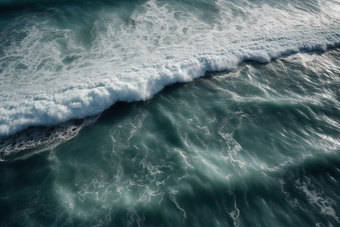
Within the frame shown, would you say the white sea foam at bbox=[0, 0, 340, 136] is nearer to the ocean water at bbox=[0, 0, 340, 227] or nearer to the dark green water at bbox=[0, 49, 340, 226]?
the ocean water at bbox=[0, 0, 340, 227]

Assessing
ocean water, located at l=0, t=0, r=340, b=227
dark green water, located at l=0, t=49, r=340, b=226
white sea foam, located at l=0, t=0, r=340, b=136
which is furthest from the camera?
white sea foam, located at l=0, t=0, r=340, b=136

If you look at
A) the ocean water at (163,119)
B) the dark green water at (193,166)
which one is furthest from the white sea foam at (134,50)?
the dark green water at (193,166)

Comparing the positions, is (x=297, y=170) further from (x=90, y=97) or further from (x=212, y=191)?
(x=90, y=97)

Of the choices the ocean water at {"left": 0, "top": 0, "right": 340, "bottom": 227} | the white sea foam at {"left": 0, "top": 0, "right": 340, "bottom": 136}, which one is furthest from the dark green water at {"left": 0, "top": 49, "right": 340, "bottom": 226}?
the white sea foam at {"left": 0, "top": 0, "right": 340, "bottom": 136}

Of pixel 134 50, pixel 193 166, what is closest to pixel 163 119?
pixel 193 166

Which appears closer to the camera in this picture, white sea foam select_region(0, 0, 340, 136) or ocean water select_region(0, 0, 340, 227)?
ocean water select_region(0, 0, 340, 227)

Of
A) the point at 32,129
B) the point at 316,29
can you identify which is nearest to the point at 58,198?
the point at 32,129
